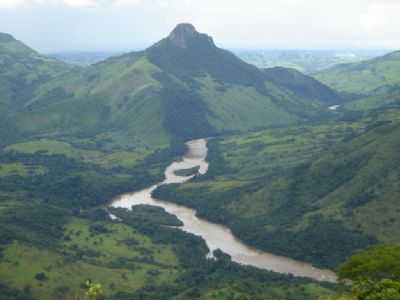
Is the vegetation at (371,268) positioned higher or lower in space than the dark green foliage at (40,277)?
higher

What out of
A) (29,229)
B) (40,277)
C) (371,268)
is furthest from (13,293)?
(371,268)

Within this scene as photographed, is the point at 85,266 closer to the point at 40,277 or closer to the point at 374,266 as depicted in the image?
the point at 40,277

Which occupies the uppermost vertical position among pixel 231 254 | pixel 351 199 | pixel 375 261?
pixel 375 261

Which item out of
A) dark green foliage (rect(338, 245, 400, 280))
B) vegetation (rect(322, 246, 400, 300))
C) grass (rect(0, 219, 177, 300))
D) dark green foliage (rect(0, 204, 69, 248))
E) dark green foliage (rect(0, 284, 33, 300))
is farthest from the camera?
dark green foliage (rect(0, 204, 69, 248))

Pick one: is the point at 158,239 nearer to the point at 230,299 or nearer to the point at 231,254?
the point at 231,254

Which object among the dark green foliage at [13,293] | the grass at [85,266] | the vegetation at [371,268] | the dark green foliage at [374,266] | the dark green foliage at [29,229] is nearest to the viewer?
the vegetation at [371,268]

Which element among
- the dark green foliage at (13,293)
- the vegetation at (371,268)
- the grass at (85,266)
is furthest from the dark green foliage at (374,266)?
the dark green foliage at (13,293)

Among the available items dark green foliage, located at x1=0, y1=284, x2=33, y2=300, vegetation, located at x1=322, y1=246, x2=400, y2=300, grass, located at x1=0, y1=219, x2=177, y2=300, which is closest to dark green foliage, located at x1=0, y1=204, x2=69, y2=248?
grass, located at x1=0, y1=219, x2=177, y2=300

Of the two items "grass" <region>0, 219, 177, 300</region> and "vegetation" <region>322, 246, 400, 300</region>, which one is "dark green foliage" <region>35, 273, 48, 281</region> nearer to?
"grass" <region>0, 219, 177, 300</region>

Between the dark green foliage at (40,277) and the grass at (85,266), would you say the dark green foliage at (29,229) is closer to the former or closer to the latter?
the grass at (85,266)

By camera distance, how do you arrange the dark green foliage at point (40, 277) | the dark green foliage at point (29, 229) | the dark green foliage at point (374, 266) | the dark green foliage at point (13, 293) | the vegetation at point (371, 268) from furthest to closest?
the dark green foliage at point (29, 229) < the dark green foliage at point (40, 277) < the dark green foliage at point (13, 293) < the dark green foliage at point (374, 266) < the vegetation at point (371, 268)

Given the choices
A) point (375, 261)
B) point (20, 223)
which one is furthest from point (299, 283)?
point (20, 223)
